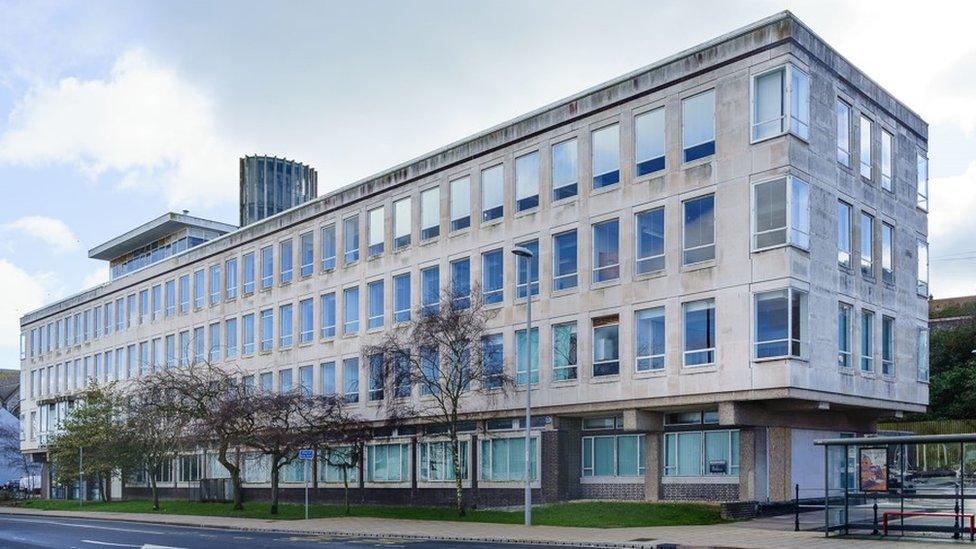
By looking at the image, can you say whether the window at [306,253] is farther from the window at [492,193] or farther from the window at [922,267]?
the window at [922,267]

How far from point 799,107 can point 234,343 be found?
127 feet

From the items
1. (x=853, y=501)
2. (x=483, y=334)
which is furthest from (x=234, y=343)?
(x=853, y=501)

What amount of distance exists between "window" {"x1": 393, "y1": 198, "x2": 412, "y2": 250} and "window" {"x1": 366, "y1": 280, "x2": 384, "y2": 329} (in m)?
2.30

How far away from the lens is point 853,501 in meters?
26.9

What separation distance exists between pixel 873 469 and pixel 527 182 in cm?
1990

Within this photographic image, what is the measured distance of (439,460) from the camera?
46.7m

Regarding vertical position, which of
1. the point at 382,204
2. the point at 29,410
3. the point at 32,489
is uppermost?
the point at 382,204

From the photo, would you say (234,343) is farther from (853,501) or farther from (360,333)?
(853,501)

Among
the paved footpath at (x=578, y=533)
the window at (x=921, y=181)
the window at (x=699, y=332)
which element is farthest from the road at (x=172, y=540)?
the window at (x=921, y=181)

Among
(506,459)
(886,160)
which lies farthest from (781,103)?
(506,459)

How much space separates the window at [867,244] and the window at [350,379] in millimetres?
24986

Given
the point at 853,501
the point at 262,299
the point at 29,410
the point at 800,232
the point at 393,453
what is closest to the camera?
the point at 853,501

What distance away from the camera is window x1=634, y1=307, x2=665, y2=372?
36.8 meters

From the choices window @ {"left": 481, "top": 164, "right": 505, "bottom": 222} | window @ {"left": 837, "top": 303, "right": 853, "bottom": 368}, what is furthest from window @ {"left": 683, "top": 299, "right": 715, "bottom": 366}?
window @ {"left": 481, "top": 164, "right": 505, "bottom": 222}
